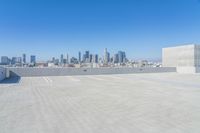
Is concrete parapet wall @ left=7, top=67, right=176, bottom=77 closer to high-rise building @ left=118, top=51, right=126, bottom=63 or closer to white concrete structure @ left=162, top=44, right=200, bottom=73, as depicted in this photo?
white concrete structure @ left=162, top=44, right=200, bottom=73

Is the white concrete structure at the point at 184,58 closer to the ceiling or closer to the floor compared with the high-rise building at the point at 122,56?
closer to the floor

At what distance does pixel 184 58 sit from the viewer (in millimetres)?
30703

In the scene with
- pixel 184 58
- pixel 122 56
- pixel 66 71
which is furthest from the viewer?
pixel 122 56

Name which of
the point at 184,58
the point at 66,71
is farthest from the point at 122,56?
the point at 66,71

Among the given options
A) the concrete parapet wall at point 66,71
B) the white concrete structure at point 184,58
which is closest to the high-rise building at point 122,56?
the white concrete structure at point 184,58

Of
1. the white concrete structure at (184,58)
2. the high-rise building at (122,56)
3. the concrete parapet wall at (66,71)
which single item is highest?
the high-rise building at (122,56)

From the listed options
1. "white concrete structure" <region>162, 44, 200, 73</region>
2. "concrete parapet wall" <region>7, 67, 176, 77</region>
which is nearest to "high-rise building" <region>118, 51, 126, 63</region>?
"white concrete structure" <region>162, 44, 200, 73</region>

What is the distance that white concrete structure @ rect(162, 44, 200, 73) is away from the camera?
28.0 m

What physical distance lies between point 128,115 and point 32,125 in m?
2.51

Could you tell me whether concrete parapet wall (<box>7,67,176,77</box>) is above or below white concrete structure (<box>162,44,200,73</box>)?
below

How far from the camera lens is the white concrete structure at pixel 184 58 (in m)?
28.0

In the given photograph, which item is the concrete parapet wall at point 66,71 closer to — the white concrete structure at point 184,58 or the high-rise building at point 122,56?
the white concrete structure at point 184,58

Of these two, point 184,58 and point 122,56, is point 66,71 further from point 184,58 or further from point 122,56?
point 122,56

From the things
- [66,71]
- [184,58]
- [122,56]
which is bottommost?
[66,71]
